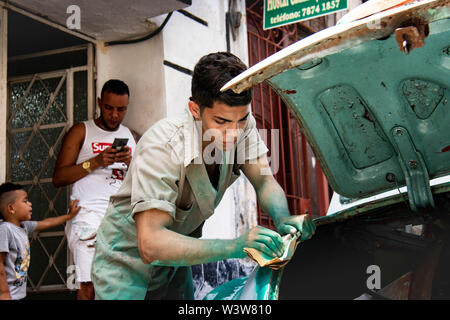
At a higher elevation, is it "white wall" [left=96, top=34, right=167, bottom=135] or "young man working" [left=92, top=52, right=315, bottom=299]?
"white wall" [left=96, top=34, right=167, bottom=135]

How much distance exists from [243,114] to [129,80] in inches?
115

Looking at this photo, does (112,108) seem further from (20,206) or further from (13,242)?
(13,242)

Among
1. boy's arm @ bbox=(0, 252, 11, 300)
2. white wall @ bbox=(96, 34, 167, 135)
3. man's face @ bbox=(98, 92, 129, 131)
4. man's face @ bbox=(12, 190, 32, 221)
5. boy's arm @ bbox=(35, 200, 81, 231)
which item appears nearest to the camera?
boy's arm @ bbox=(0, 252, 11, 300)

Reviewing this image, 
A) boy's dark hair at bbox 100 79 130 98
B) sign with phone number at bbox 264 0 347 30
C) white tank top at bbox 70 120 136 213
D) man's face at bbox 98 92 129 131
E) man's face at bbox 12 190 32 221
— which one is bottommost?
man's face at bbox 12 190 32 221

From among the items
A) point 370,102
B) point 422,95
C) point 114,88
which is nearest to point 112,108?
point 114,88

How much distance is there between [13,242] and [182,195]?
200 centimetres

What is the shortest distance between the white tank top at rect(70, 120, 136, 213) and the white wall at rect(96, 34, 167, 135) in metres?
0.53

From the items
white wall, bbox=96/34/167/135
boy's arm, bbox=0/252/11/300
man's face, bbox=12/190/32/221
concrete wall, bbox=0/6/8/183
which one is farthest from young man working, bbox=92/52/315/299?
white wall, bbox=96/34/167/135

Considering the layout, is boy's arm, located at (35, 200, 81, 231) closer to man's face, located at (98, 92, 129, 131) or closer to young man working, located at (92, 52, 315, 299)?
man's face, located at (98, 92, 129, 131)

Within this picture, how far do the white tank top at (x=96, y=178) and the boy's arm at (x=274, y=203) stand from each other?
74.8 inches

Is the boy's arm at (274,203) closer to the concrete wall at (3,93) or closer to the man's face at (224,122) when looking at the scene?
the man's face at (224,122)

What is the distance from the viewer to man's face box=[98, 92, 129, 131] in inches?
172

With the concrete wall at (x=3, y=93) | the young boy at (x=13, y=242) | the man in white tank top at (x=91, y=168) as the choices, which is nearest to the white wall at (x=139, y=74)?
the man in white tank top at (x=91, y=168)
